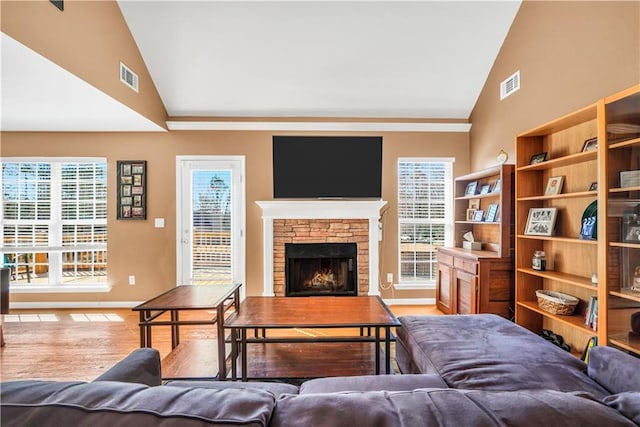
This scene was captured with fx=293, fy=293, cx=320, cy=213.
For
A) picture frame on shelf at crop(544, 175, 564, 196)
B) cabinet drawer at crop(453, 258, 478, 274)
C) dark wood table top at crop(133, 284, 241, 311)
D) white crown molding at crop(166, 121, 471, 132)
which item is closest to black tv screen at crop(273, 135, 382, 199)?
white crown molding at crop(166, 121, 471, 132)

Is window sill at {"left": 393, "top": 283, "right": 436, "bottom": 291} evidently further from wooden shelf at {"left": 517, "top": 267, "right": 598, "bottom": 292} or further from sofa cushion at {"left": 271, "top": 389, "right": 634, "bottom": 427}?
sofa cushion at {"left": 271, "top": 389, "right": 634, "bottom": 427}

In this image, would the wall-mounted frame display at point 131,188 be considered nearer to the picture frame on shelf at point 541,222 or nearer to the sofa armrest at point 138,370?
the sofa armrest at point 138,370

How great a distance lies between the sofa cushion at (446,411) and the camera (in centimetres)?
70

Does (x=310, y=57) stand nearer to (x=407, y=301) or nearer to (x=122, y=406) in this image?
(x=407, y=301)

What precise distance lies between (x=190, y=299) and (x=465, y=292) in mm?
2760

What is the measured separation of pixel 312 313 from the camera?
2262mm

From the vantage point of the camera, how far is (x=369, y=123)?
13.3 ft

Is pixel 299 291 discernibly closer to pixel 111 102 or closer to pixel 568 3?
pixel 111 102

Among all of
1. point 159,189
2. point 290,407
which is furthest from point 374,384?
point 159,189

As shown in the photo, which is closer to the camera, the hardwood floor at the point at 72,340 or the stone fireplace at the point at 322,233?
the hardwood floor at the point at 72,340

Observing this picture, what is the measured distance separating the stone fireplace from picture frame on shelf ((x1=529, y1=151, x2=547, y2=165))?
168 centimetres

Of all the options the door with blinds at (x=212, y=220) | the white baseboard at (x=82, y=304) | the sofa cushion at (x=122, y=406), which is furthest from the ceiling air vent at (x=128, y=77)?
the sofa cushion at (x=122, y=406)

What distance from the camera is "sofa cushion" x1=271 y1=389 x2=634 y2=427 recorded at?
0.70 metres

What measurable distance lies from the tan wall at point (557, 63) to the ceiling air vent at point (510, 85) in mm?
54
